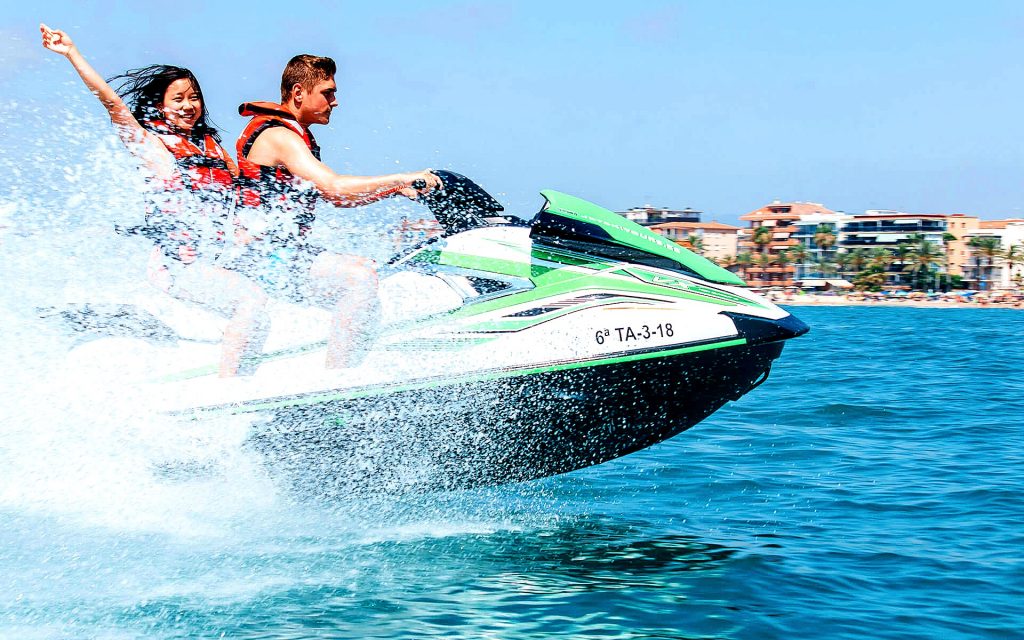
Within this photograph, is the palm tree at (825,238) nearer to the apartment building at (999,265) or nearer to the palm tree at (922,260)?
the palm tree at (922,260)

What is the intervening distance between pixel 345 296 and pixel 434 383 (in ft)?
1.57

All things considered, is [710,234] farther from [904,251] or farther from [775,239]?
[904,251]

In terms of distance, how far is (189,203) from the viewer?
3934 mm

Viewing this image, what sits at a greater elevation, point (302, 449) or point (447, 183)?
point (447, 183)

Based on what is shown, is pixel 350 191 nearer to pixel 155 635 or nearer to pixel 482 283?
pixel 482 283

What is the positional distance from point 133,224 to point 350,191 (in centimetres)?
84

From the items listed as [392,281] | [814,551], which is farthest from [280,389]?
[814,551]

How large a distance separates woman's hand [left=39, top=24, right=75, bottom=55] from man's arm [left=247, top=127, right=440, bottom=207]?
0.74 meters

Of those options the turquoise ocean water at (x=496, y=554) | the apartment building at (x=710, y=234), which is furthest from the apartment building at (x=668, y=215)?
the turquoise ocean water at (x=496, y=554)

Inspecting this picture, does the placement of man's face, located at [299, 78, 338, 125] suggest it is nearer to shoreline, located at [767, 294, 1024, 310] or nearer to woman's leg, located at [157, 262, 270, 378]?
woman's leg, located at [157, 262, 270, 378]

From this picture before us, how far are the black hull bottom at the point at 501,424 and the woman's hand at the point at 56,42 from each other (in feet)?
5.05

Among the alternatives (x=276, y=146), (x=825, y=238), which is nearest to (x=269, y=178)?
(x=276, y=146)

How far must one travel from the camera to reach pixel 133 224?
3.98 metres

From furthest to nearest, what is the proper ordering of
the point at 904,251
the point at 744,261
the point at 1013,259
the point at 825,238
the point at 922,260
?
the point at 744,261 < the point at 825,238 < the point at 904,251 < the point at 922,260 < the point at 1013,259
